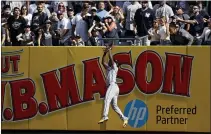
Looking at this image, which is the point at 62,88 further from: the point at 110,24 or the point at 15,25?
the point at 15,25

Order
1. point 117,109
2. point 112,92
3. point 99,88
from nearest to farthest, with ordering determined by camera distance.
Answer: point 117,109 < point 112,92 < point 99,88

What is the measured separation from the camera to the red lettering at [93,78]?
13430 mm

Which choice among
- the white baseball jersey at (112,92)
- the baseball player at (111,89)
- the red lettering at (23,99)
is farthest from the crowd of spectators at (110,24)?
the red lettering at (23,99)

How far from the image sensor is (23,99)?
13703 millimetres

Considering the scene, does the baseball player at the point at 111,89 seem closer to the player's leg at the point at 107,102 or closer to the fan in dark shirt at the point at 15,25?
the player's leg at the point at 107,102

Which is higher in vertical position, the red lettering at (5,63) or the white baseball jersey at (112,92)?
the red lettering at (5,63)

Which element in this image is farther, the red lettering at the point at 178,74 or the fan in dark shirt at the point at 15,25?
the fan in dark shirt at the point at 15,25

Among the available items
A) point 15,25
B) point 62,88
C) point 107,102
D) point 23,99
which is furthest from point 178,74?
point 15,25

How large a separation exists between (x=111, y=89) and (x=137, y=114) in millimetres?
868

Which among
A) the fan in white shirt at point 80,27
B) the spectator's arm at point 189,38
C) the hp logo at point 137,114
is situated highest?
the fan in white shirt at point 80,27

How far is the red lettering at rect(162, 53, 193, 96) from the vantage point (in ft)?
43.4

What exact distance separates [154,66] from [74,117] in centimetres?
230

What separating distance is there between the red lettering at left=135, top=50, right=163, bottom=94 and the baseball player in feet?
1.82

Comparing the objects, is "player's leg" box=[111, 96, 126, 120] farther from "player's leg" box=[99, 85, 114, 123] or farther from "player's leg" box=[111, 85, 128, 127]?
"player's leg" box=[99, 85, 114, 123]
